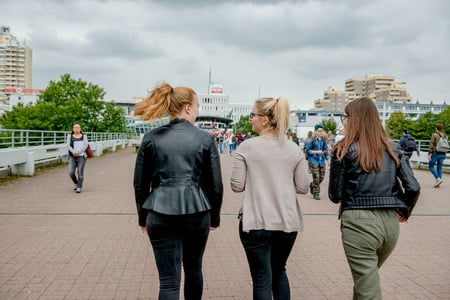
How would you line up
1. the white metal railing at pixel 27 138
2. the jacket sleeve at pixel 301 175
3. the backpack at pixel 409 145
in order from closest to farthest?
the jacket sleeve at pixel 301 175 < the white metal railing at pixel 27 138 < the backpack at pixel 409 145

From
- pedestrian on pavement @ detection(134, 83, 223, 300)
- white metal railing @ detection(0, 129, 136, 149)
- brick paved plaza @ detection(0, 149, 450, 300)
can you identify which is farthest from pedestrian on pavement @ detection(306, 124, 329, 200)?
white metal railing @ detection(0, 129, 136, 149)

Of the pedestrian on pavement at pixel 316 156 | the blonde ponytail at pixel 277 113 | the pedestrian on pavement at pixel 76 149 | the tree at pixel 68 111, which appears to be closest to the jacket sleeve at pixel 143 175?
the blonde ponytail at pixel 277 113

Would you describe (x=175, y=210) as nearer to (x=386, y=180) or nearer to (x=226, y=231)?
(x=386, y=180)

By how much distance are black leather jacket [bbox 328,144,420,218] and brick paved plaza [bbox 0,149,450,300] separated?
1.47 meters

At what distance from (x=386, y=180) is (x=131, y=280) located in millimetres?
2713

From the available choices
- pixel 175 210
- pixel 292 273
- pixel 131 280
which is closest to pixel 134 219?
pixel 131 280

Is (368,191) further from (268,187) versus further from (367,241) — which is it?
(268,187)

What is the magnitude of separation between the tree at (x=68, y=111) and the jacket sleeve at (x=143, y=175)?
61.7m

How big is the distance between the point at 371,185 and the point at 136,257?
3158 mm

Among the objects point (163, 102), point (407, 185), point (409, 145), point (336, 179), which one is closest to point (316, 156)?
point (407, 185)

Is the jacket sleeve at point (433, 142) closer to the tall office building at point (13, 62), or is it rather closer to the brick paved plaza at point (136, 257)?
the brick paved plaza at point (136, 257)

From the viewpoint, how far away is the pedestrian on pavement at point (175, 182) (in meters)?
2.55

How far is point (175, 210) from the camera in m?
2.52

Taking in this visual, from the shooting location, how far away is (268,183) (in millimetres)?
2721
